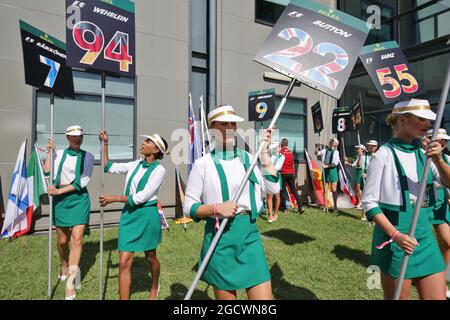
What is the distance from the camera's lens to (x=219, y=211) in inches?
82.4

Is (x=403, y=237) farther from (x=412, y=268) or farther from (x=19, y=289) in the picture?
(x=19, y=289)

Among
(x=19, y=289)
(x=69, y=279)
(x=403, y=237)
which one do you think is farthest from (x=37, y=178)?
(x=403, y=237)

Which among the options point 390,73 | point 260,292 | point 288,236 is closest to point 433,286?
point 260,292

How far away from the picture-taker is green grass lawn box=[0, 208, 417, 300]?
3797mm

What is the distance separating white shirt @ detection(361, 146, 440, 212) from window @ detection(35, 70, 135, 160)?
21.4 ft

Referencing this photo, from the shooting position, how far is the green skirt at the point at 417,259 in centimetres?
208

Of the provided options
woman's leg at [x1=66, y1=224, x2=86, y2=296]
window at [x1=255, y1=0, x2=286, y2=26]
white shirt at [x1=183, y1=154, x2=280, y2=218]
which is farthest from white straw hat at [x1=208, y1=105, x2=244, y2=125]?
window at [x1=255, y1=0, x2=286, y2=26]

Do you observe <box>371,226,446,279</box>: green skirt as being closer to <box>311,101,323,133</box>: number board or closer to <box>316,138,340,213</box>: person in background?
<box>316,138,340,213</box>: person in background

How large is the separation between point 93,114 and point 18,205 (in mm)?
2642

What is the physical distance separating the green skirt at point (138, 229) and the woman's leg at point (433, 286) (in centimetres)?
264

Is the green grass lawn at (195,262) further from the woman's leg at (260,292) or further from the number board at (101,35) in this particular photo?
the number board at (101,35)

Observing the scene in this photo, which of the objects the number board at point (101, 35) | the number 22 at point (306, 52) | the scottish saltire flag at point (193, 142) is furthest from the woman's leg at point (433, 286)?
the scottish saltire flag at point (193, 142)

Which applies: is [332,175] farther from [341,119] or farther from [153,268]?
[153,268]

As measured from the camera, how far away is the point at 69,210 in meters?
3.99
